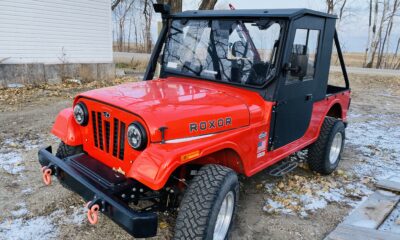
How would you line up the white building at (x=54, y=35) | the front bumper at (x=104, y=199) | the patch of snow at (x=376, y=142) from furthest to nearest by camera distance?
the white building at (x=54, y=35)
the patch of snow at (x=376, y=142)
the front bumper at (x=104, y=199)

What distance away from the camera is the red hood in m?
2.65

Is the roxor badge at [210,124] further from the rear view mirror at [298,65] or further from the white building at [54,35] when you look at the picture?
the white building at [54,35]

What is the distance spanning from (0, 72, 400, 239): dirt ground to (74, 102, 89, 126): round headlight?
991mm

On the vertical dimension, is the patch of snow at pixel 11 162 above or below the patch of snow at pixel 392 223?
above

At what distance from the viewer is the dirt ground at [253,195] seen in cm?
332

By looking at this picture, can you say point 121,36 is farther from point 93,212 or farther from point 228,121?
point 93,212

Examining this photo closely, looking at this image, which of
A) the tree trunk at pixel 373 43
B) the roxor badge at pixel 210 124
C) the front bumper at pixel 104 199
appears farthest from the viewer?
the tree trunk at pixel 373 43

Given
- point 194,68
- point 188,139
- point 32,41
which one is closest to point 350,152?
point 194,68

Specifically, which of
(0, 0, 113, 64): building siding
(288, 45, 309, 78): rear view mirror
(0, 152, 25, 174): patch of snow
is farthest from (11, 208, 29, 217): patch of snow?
(0, 0, 113, 64): building siding

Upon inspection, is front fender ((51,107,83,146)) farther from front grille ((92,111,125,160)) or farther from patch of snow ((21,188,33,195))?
patch of snow ((21,188,33,195))

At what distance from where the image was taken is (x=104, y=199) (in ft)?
8.21

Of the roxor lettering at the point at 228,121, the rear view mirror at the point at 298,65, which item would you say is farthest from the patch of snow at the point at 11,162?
the rear view mirror at the point at 298,65

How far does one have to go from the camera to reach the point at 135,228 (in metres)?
2.33

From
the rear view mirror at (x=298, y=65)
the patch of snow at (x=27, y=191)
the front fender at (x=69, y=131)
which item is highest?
the rear view mirror at (x=298, y=65)
